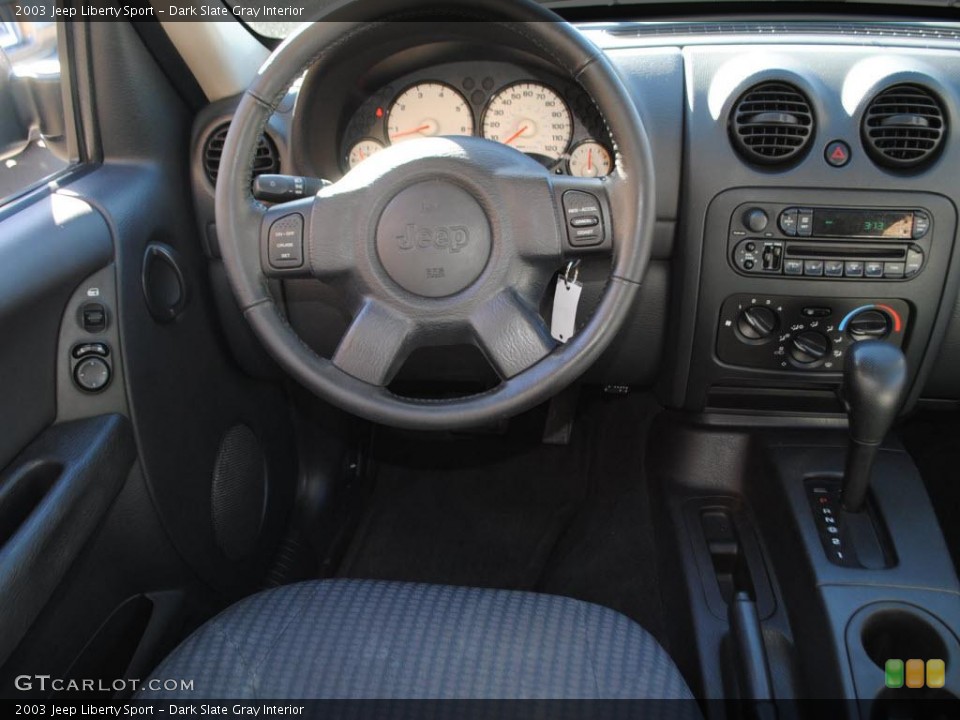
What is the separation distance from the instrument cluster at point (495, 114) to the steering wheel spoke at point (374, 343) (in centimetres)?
47

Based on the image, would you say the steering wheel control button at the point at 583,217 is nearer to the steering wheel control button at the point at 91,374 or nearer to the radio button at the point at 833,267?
the radio button at the point at 833,267

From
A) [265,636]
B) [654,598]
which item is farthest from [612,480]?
[265,636]

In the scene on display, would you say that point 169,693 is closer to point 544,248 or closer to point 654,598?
point 544,248

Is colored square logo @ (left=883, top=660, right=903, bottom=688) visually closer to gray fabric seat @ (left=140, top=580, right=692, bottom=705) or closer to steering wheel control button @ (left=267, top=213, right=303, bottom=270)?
gray fabric seat @ (left=140, top=580, right=692, bottom=705)

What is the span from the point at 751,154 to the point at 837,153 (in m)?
A: 0.14

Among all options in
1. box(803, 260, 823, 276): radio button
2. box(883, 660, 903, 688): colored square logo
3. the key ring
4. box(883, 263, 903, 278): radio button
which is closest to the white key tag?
the key ring

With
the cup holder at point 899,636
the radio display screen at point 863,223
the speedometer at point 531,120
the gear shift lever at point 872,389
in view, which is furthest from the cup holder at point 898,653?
the speedometer at point 531,120

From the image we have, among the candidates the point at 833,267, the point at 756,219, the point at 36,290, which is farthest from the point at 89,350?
the point at 833,267

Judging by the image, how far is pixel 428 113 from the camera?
58.9 inches

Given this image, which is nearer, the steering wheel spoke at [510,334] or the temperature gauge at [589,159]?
the steering wheel spoke at [510,334]

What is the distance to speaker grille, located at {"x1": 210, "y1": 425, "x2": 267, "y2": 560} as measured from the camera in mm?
1557

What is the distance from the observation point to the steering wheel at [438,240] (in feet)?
3.62

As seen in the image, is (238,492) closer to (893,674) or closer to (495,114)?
(495,114)

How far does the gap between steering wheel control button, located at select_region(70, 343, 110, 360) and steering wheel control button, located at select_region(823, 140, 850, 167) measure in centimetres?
123
